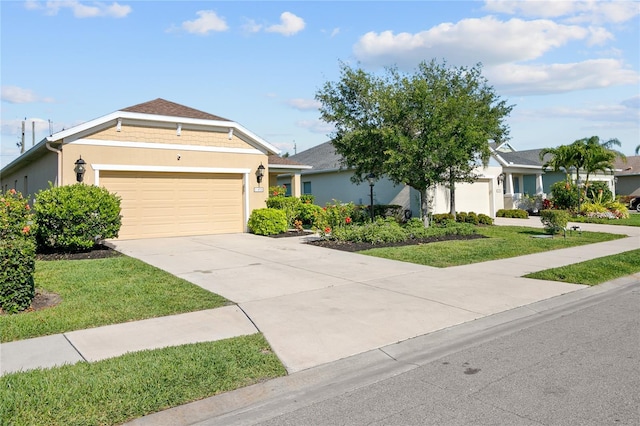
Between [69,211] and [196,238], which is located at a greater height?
[69,211]

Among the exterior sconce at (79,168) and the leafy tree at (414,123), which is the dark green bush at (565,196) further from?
the exterior sconce at (79,168)

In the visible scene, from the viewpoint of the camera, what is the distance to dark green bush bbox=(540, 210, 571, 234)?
16.8 m

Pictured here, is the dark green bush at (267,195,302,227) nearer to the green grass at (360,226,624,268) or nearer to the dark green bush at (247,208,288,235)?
the dark green bush at (247,208,288,235)

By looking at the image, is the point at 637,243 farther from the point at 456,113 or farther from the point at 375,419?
the point at 375,419

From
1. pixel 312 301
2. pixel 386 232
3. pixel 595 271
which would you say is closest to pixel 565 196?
pixel 386 232

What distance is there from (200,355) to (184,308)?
2121 mm

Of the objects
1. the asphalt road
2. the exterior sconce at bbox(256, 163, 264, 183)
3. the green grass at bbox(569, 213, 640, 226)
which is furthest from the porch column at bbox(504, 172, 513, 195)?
the asphalt road

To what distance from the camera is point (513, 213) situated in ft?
87.4

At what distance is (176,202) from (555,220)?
13.3 metres

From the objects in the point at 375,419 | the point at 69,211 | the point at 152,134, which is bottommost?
the point at 375,419

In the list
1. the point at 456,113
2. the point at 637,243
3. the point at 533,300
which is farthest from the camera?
the point at 456,113

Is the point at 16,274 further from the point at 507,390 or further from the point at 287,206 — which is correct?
the point at 287,206

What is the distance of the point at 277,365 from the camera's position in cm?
479

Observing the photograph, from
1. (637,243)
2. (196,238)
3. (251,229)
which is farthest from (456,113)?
(196,238)
